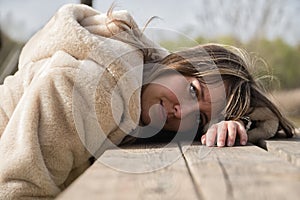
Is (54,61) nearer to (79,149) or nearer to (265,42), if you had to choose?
(79,149)

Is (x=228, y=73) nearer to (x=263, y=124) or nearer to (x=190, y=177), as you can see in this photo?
(x=263, y=124)

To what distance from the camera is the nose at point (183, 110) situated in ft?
6.77

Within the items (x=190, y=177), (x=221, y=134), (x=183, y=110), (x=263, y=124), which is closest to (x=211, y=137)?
(x=221, y=134)

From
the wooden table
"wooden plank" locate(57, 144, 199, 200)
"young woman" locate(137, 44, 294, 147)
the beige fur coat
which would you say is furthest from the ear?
"wooden plank" locate(57, 144, 199, 200)

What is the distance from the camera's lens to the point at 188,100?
2.08m

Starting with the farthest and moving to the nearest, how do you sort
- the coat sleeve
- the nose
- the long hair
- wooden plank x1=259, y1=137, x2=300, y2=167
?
the long hair
the nose
the coat sleeve
wooden plank x1=259, y1=137, x2=300, y2=167

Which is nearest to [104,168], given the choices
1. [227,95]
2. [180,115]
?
[180,115]

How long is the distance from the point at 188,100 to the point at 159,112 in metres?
0.11

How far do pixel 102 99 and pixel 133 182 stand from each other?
2.83 feet

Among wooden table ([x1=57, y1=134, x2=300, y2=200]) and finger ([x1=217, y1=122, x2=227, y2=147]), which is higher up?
wooden table ([x1=57, y1=134, x2=300, y2=200])

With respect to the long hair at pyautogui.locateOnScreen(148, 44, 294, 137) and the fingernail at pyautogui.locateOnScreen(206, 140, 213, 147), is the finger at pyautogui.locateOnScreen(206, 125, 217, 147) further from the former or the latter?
the long hair at pyautogui.locateOnScreen(148, 44, 294, 137)

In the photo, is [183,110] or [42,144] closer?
[42,144]

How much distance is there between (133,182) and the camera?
993mm

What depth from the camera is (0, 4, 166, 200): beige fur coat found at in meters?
1.68
